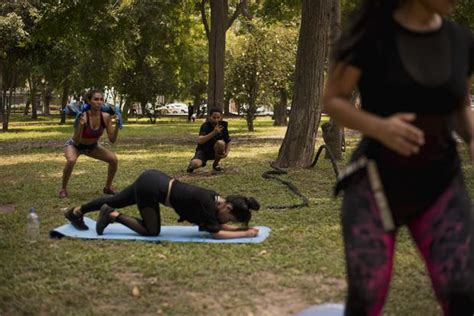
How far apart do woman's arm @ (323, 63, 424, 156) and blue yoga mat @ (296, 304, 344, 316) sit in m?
1.75

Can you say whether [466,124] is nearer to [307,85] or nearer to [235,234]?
[235,234]

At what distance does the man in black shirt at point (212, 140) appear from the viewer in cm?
1187

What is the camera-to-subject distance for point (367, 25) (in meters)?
2.43

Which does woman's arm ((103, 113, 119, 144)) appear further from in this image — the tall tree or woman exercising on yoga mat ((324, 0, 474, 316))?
the tall tree

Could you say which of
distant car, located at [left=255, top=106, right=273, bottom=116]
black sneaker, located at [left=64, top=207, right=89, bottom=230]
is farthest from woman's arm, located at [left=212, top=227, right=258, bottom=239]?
distant car, located at [left=255, top=106, right=273, bottom=116]

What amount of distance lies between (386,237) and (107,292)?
2.83 m

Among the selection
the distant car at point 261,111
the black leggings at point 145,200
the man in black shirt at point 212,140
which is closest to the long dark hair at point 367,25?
the black leggings at point 145,200

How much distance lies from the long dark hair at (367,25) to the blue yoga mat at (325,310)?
6.43 ft

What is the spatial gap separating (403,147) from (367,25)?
1.61ft

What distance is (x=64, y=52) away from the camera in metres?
33.9

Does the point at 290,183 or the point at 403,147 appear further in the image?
the point at 290,183

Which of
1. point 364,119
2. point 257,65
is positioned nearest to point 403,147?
point 364,119

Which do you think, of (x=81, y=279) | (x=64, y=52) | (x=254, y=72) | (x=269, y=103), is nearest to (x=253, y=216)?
(x=81, y=279)

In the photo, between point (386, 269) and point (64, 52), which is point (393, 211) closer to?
point (386, 269)
